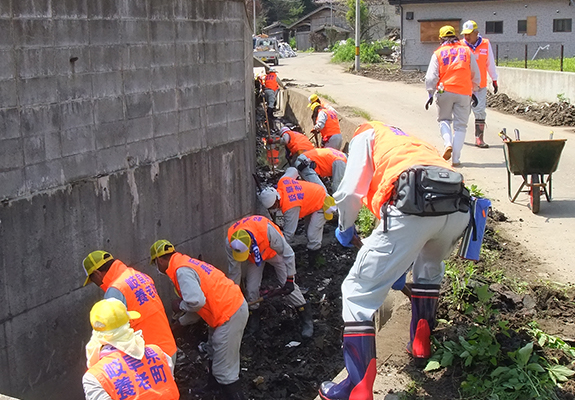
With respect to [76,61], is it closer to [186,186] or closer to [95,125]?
[95,125]

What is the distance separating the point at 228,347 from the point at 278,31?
60.1 meters

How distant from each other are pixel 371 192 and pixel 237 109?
4.07 m

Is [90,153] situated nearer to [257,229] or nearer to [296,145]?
[257,229]

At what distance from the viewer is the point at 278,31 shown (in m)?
63.2

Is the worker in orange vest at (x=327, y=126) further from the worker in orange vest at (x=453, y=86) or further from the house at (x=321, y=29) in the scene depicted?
the house at (x=321, y=29)

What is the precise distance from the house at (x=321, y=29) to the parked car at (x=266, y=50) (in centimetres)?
1434

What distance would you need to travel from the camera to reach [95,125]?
5762 millimetres

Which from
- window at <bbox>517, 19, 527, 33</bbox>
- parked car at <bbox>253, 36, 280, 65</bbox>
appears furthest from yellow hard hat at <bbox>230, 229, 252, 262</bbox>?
parked car at <bbox>253, 36, 280, 65</bbox>

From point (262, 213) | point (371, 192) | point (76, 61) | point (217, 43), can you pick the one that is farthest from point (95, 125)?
point (262, 213)

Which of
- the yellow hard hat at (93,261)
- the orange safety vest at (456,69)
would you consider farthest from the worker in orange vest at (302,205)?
the yellow hard hat at (93,261)

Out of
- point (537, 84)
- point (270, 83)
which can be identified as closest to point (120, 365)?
point (537, 84)

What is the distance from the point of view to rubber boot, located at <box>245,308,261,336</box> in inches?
284

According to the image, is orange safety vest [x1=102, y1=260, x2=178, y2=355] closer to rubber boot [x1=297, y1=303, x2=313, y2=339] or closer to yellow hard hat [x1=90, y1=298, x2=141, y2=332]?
yellow hard hat [x1=90, y1=298, x2=141, y2=332]

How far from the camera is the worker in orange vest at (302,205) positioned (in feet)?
26.4
